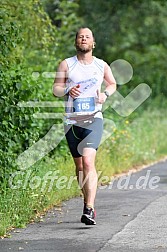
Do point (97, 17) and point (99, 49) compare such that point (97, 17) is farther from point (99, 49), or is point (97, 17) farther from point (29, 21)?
point (29, 21)

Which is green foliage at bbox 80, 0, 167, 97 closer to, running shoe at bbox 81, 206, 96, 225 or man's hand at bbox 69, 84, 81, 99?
man's hand at bbox 69, 84, 81, 99

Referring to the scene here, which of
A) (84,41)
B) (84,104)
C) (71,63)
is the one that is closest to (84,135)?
(84,104)

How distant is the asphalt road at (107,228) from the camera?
7.40 meters

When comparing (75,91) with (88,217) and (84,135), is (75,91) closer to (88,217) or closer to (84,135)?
(84,135)

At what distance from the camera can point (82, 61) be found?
29.1 ft

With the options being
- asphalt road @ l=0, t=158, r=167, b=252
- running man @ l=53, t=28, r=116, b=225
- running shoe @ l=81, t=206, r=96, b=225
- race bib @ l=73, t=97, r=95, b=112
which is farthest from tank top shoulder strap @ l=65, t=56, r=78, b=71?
asphalt road @ l=0, t=158, r=167, b=252

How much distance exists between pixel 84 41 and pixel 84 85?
46 centimetres

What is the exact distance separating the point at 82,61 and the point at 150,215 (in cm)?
185

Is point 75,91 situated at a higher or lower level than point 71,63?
lower

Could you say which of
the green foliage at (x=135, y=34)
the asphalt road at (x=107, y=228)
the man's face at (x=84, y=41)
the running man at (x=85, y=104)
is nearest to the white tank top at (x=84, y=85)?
the running man at (x=85, y=104)

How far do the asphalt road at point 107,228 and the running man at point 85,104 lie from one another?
0.37 metres

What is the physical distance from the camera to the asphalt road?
740 centimetres

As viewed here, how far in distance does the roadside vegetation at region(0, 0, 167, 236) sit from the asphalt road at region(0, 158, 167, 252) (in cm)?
28

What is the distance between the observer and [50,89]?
14.0 meters
